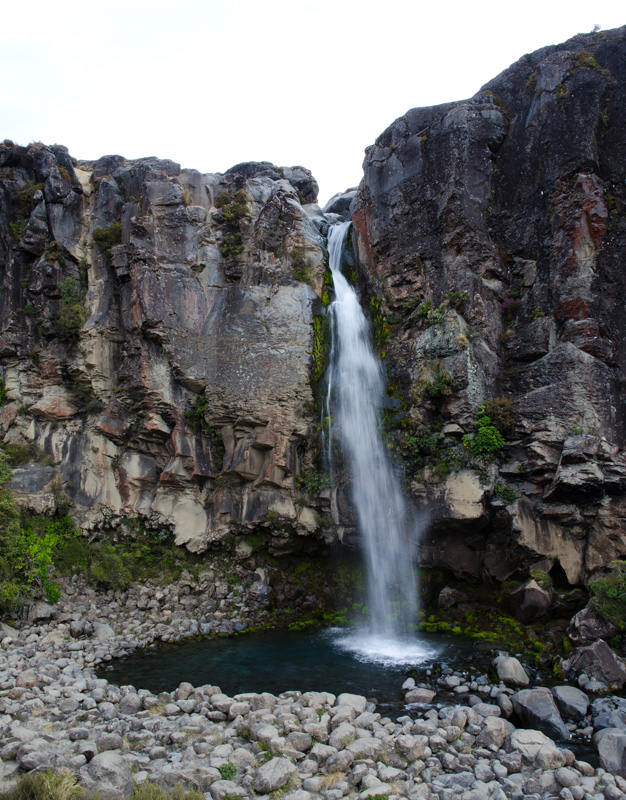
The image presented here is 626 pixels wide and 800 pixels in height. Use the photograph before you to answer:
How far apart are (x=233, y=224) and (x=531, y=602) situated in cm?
1697

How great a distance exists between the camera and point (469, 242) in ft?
60.0

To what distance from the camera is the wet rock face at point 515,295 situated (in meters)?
14.9

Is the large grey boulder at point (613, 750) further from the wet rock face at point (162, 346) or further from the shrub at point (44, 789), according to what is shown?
the wet rock face at point (162, 346)

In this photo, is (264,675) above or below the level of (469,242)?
below

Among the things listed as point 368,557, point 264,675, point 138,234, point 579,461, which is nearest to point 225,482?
point 368,557

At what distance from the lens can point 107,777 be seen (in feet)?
22.8

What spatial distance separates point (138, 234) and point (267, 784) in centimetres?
1851

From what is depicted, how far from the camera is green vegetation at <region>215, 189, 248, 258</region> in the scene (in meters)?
20.6

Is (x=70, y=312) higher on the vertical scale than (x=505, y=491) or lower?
higher

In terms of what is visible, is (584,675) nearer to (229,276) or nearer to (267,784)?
(267,784)

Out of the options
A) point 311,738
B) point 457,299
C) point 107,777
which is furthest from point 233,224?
point 107,777

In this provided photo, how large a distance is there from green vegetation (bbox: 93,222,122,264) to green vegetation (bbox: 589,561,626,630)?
20.4m

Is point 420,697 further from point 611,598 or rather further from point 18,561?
point 18,561

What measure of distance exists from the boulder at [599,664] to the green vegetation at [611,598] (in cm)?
67
